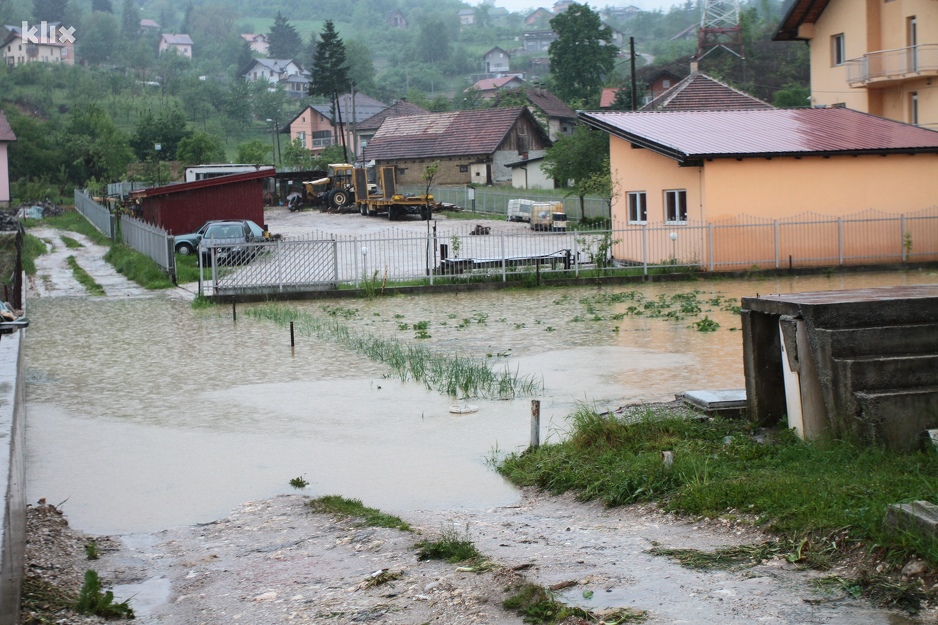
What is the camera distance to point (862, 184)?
30.6 metres

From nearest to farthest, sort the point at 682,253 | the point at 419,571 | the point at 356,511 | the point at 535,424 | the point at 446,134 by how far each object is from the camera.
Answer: the point at 419,571, the point at 356,511, the point at 535,424, the point at 682,253, the point at 446,134

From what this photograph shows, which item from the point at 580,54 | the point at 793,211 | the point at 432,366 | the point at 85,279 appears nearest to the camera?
the point at 432,366

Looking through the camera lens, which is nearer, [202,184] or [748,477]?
[748,477]

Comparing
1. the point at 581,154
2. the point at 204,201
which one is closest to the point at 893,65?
the point at 581,154

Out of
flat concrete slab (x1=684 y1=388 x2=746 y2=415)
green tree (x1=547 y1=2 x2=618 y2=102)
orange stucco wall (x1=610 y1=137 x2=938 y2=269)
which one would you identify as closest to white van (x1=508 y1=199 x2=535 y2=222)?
orange stucco wall (x1=610 y1=137 x2=938 y2=269)

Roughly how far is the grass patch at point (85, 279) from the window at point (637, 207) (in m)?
15.7

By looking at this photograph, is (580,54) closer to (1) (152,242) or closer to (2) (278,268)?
(1) (152,242)

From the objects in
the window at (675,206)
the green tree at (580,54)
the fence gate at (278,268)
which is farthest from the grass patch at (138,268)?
the green tree at (580,54)

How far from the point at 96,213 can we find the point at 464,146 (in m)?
25.5

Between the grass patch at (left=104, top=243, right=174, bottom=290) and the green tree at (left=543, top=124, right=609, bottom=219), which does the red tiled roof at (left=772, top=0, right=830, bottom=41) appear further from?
the grass patch at (left=104, top=243, right=174, bottom=290)

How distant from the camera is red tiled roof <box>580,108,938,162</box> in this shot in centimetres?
2967

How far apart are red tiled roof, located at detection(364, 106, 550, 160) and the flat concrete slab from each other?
5958cm

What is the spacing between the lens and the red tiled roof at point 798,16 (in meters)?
40.2

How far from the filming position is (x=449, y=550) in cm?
Answer: 651
